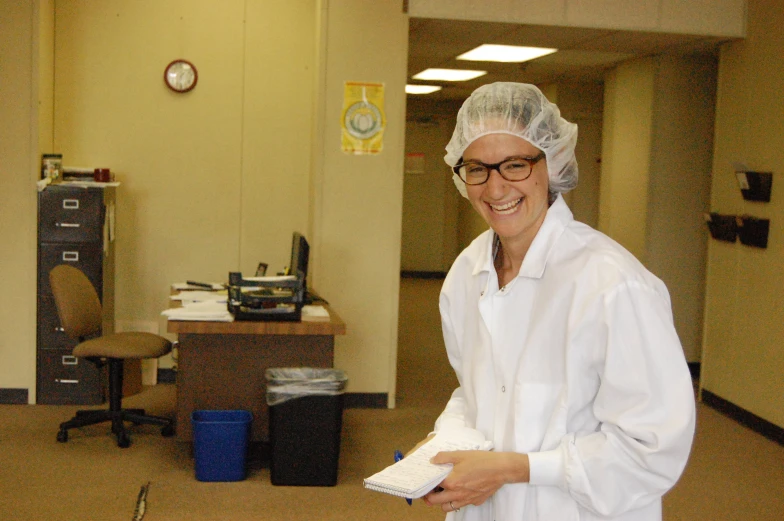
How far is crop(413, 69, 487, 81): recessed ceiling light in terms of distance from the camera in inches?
369

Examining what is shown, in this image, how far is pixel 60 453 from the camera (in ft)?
15.1

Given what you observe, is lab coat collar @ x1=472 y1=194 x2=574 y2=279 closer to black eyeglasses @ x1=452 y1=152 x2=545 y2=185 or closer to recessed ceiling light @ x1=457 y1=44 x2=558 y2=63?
black eyeglasses @ x1=452 y1=152 x2=545 y2=185

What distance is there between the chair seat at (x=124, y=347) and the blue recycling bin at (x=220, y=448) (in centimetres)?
69

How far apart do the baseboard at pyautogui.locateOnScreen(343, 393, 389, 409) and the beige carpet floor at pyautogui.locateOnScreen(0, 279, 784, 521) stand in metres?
0.07

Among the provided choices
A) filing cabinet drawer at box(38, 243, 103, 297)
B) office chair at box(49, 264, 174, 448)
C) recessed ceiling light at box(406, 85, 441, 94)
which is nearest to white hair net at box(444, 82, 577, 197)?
office chair at box(49, 264, 174, 448)

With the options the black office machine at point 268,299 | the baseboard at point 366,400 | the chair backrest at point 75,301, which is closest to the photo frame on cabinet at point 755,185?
the baseboard at point 366,400

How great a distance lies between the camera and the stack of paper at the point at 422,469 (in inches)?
60.6

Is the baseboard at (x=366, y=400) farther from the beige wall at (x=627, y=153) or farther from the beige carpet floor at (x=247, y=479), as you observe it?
the beige wall at (x=627, y=153)

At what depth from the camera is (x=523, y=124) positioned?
173cm

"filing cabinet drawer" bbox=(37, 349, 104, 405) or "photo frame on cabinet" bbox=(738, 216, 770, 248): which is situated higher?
"photo frame on cabinet" bbox=(738, 216, 770, 248)

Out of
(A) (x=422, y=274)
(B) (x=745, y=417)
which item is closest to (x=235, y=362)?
(B) (x=745, y=417)

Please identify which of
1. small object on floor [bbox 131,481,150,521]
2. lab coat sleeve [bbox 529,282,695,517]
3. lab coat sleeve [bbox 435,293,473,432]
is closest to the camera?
lab coat sleeve [bbox 529,282,695,517]

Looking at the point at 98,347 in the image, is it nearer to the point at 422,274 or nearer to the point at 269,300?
the point at 269,300

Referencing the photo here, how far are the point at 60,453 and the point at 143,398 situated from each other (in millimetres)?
1260
